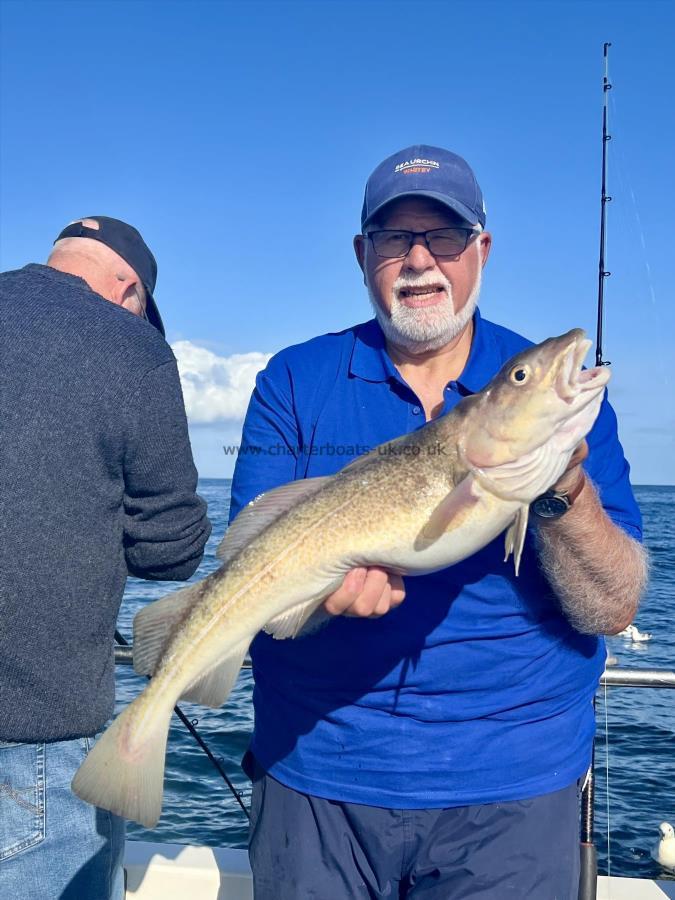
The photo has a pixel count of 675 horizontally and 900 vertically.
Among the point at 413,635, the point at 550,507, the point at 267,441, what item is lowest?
the point at 413,635

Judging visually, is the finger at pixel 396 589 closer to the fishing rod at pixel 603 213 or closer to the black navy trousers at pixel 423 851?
the black navy trousers at pixel 423 851

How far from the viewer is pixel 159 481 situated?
3.00m

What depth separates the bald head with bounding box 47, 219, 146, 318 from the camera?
3451mm

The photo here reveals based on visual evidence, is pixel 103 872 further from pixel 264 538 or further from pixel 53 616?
pixel 264 538

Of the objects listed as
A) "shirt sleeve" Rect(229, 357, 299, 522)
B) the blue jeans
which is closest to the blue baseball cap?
"shirt sleeve" Rect(229, 357, 299, 522)

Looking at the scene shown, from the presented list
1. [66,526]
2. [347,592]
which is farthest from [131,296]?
[347,592]

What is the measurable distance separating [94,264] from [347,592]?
1.85 m

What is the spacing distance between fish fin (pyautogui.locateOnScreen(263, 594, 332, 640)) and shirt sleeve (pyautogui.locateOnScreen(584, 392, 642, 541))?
1.21 m

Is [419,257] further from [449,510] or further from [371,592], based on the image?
[371,592]

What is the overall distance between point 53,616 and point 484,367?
1.95 meters

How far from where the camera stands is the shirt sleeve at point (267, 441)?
320cm

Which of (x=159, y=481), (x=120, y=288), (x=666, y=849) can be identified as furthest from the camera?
(x=666, y=849)

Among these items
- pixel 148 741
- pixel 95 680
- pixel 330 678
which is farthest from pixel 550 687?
pixel 95 680

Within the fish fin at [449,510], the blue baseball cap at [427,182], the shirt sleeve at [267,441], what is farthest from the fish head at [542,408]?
the blue baseball cap at [427,182]
